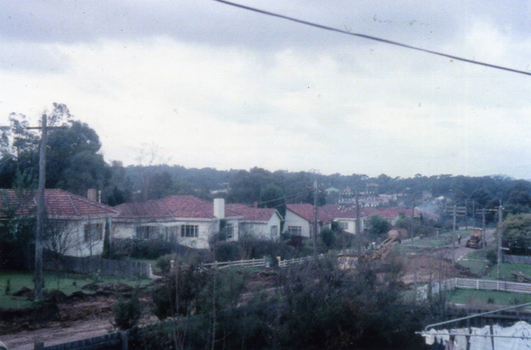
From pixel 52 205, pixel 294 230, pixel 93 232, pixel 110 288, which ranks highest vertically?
pixel 52 205

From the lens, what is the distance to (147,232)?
110 ft

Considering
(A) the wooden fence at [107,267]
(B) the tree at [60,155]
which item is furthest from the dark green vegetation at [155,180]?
(A) the wooden fence at [107,267]

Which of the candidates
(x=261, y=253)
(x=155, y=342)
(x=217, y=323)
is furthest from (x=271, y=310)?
(x=261, y=253)

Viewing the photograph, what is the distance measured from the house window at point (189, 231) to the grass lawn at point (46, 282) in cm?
1478

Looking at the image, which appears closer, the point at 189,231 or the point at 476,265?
the point at 189,231

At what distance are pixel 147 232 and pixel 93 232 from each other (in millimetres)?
8493

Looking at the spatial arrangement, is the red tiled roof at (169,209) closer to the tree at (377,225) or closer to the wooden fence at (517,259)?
the tree at (377,225)

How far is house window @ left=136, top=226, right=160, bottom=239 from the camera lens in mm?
32966

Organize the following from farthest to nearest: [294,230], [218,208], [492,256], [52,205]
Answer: [294,230], [492,256], [218,208], [52,205]

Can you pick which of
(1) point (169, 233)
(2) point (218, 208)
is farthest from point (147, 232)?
(2) point (218, 208)

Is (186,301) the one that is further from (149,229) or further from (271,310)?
(149,229)

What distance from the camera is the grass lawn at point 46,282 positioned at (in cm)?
1527

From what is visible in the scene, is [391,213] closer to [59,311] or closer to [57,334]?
[59,311]

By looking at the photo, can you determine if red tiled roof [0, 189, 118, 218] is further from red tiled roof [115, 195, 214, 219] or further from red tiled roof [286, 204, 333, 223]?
red tiled roof [286, 204, 333, 223]
